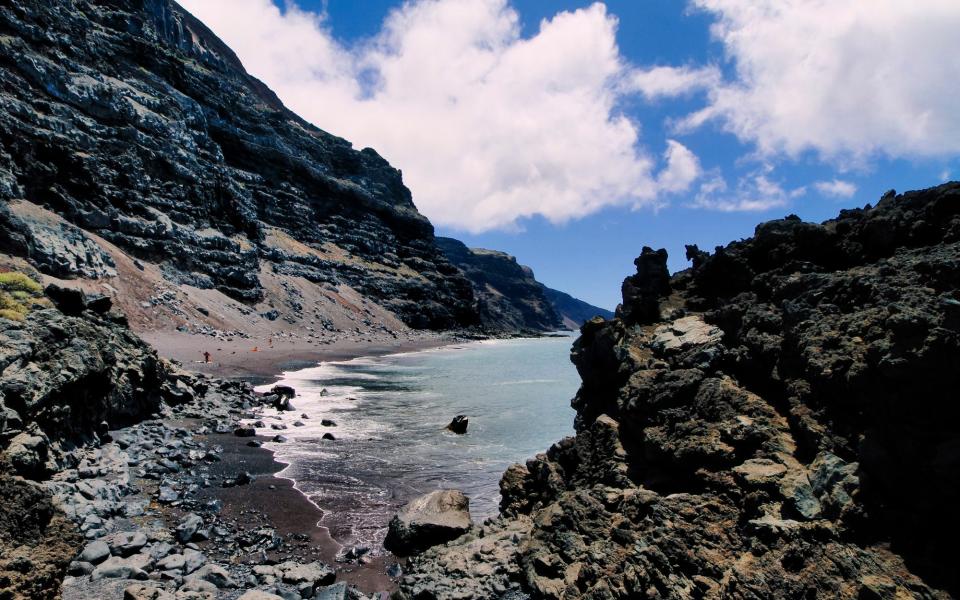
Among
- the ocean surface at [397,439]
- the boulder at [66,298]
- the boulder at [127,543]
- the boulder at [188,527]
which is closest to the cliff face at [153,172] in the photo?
the boulder at [66,298]

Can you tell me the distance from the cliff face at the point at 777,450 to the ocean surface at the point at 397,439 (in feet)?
16.2

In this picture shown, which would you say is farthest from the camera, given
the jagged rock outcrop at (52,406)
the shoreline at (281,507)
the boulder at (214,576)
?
the shoreline at (281,507)

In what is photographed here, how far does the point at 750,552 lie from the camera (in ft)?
19.8

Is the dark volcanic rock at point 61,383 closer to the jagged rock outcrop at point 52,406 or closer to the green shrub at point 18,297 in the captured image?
the jagged rock outcrop at point 52,406

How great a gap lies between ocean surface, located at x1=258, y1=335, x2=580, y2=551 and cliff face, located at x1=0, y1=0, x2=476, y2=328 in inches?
1458

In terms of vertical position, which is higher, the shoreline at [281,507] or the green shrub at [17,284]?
the green shrub at [17,284]

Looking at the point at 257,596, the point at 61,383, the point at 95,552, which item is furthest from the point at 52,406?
the point at 257,596

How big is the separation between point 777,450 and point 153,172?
95.5 metres

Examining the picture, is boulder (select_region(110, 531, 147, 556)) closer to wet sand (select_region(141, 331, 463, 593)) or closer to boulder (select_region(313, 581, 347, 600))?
wet sand (select_region(141, 331, 463, 593))

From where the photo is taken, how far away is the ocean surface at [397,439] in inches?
611

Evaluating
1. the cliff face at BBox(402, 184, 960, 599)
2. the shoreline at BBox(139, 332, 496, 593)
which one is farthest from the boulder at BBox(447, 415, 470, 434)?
the cliff face at BBox(402, 184, 960, 599)

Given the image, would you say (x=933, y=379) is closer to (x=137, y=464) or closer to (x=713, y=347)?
(x=713, y=347)

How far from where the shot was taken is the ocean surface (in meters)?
15.5

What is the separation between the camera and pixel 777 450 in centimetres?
724
